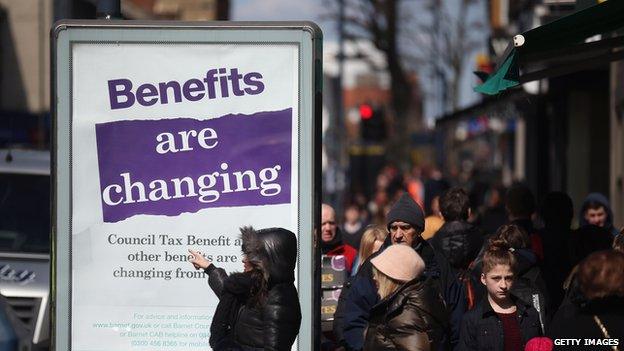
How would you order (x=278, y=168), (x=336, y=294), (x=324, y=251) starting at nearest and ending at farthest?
(x=278, y=168) < (x=336, y=294) < (x=324, y=251)

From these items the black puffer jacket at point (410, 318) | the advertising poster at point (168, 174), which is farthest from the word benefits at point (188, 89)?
the black puffer jacket at point (410, 318)

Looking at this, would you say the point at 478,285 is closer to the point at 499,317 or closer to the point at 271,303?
the point at 499,317

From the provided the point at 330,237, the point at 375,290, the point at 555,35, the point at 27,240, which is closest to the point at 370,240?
the point at 330,237

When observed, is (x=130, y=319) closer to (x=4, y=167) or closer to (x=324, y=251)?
(x=324, y=251)

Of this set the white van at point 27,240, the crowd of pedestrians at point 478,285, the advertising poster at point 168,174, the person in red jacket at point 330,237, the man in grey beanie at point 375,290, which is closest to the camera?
the crowd of pedestrians at point 478,285

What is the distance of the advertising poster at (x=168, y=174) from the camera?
7.57 m

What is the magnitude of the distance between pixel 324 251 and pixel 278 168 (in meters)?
Result: 3.13

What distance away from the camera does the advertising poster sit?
7566 mm

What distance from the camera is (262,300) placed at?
6.68 meters

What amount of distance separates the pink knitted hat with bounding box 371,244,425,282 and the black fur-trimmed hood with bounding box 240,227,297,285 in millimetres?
605

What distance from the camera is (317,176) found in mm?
7621

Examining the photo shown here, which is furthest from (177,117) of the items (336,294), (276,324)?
(336,294)

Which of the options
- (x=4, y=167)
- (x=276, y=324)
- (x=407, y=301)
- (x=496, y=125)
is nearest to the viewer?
(x=276, y=324)

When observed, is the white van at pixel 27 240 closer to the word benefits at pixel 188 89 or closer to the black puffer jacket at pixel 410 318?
the word benefits at pixel 188 89
